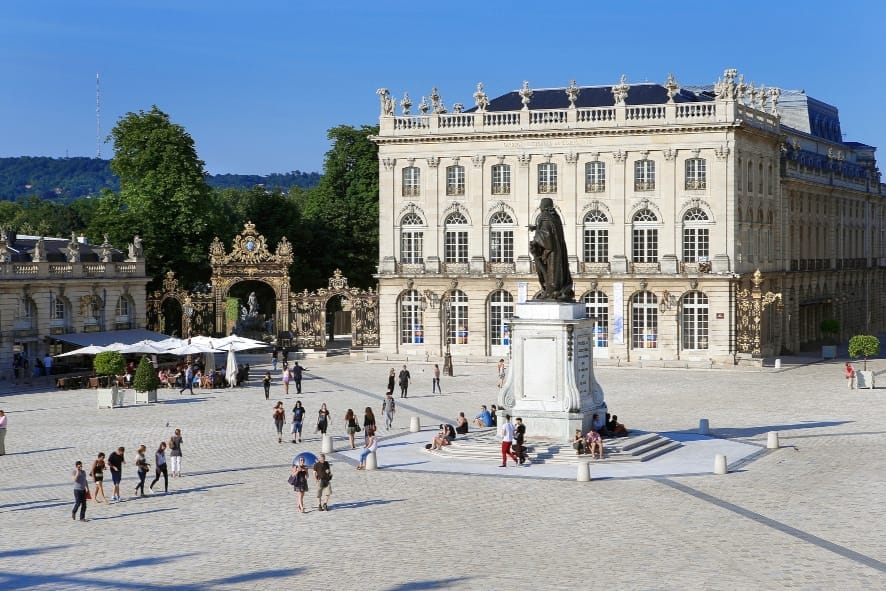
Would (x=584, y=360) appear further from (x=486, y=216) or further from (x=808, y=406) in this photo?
(x=486, y=216)

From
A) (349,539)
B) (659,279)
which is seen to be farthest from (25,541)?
(659,279)

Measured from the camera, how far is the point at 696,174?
74.8 meters

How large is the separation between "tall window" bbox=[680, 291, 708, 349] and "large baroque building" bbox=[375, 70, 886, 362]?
7cm

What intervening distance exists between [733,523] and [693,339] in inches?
1708

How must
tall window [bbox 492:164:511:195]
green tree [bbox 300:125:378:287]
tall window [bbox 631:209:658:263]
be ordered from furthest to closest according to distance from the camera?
1. green tree [bbox 300:125:378:287]
2. tall window [bbox 492:164:511:195]
3. tall window [bbox 631:209:658:263]

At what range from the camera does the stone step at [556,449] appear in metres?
41.0

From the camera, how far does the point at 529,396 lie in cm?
4278

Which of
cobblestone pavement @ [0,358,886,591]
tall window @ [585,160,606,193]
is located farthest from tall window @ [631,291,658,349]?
cobblestone pavement @ [0,358,886,591]

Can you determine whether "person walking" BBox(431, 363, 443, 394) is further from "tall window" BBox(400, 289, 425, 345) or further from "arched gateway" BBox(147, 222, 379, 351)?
"arched gateway" BBox(147, 222, 379, 351)

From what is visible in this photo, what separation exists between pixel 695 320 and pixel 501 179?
12878 mm

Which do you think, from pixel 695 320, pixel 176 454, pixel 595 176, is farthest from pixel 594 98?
pixel 176 454

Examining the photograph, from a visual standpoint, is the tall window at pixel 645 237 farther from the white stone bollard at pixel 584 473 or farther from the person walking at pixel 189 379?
the white stone bollard at pixel 584 473

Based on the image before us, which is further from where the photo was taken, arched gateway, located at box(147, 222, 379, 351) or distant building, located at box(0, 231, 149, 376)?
arched gateway, located at box(147, 222, 379, 351)

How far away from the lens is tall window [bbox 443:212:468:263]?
3127 inches
